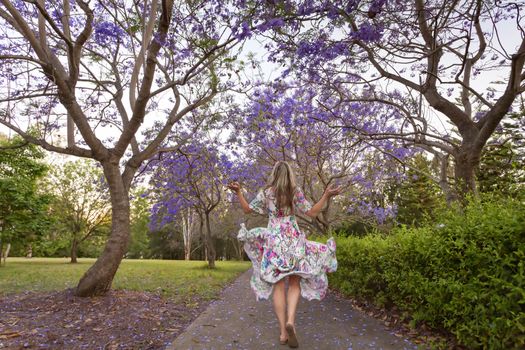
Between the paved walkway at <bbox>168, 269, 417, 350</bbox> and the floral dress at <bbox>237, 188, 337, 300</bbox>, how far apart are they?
0.51 meters

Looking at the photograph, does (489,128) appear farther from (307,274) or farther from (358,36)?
(307,274)

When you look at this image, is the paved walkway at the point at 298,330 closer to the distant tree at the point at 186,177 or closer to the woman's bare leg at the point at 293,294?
the woman's bare leg at the point at 293,294

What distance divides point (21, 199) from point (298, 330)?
16.9m

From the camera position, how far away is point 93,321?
489 cm

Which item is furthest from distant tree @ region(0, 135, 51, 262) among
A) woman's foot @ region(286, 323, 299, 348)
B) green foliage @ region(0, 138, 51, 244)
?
woman's foot @ region(286, 323, 299, 348)

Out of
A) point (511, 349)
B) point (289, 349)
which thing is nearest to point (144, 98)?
point (289, 349)

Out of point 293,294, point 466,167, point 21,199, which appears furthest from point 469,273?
point 21,199

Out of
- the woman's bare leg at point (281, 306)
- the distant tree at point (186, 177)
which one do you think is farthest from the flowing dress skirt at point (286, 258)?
the distant tree at point (186, 177)

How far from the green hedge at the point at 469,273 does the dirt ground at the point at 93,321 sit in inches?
122

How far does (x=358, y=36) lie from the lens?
6.46m

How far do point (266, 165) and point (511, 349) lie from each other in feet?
42.0

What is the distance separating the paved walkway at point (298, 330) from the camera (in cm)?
384

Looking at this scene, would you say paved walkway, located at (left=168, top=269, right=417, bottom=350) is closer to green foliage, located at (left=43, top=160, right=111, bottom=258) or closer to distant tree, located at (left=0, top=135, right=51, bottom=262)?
distant tree, located at (left=0, top=135, right=51, bottom=262)

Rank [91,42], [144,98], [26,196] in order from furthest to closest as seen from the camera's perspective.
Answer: [26,196] < [91,42] < [144,98]
